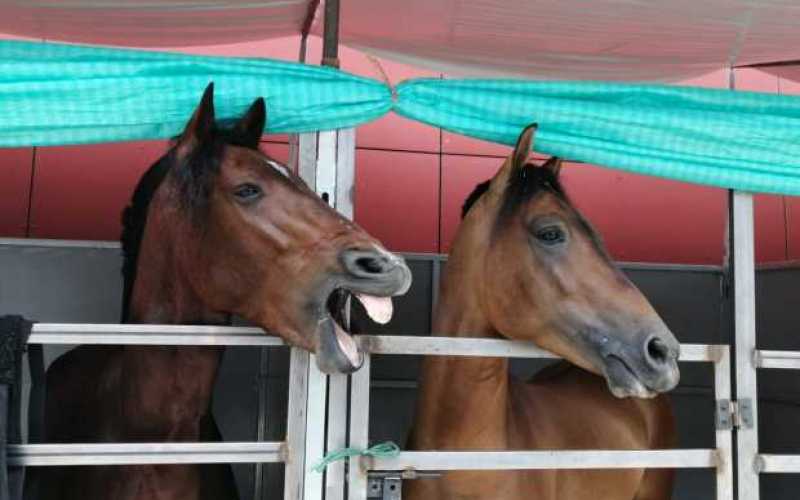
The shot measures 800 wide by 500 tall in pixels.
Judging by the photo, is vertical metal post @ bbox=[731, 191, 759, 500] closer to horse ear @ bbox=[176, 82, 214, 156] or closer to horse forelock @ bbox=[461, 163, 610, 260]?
horse forelock @ bbox=[461, 163, 610, 260]

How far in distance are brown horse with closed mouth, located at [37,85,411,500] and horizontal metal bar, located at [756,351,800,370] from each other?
125 centimetres

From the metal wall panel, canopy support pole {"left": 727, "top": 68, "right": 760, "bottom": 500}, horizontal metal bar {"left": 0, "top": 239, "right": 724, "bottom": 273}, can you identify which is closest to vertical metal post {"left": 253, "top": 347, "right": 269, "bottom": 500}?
the metal wall panel

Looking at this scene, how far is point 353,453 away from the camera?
6.97 feet

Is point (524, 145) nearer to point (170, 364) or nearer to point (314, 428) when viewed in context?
point (314, 428)

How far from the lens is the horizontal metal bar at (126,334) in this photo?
6.49ft

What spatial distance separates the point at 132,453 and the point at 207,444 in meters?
0.20

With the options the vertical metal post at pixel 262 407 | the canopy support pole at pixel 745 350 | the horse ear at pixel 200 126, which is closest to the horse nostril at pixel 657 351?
the canopy support pole at pixel 745 350

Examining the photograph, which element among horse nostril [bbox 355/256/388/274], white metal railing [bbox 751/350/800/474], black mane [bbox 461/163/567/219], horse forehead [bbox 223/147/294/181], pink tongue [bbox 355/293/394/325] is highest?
black mane [bbox 461/163/567/219]

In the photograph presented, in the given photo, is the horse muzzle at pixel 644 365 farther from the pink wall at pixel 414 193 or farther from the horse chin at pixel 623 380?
the pink wall at pixel 414 193

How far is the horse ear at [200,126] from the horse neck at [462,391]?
1.00 m

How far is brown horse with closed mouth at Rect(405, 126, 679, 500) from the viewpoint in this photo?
221 centimetres

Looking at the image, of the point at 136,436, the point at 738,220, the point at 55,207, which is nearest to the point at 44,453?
the point at 136,436

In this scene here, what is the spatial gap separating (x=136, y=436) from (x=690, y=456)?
1.75 m

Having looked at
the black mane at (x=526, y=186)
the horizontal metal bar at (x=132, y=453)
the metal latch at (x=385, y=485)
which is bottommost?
the metal latch at (x=385, y=485)
